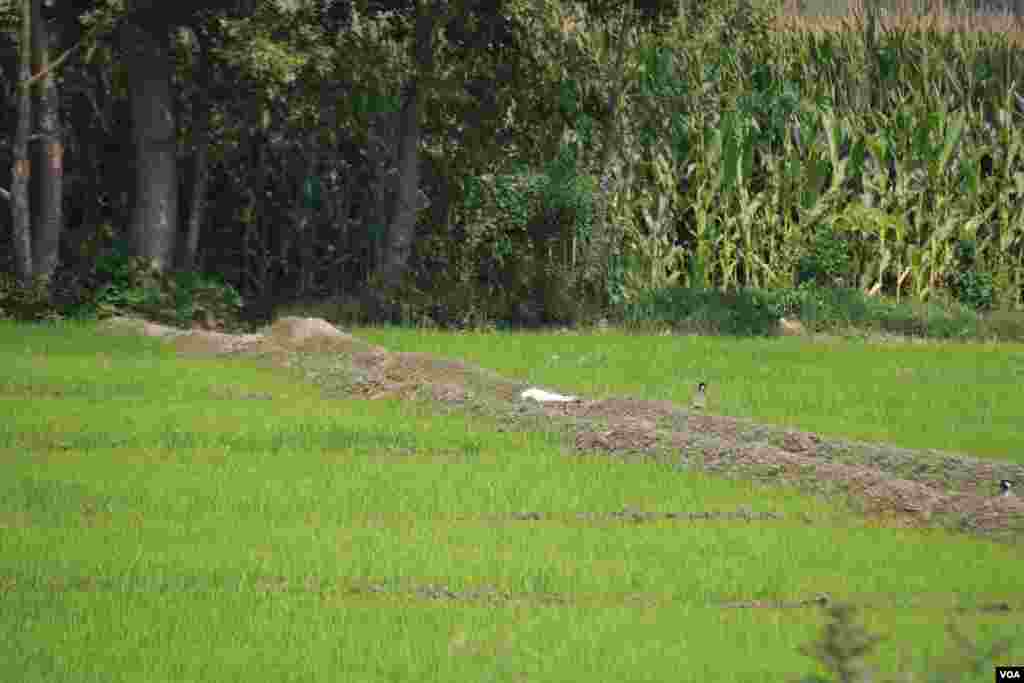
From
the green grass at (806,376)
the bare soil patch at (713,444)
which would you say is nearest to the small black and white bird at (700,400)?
the green grass at (806,376)

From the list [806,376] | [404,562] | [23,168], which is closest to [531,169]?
[23,168]

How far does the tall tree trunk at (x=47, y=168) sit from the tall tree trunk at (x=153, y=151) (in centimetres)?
81

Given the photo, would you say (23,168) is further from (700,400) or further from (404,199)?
(700,400)

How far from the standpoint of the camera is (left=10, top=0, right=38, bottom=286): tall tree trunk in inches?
775

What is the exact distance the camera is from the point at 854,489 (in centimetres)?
1077

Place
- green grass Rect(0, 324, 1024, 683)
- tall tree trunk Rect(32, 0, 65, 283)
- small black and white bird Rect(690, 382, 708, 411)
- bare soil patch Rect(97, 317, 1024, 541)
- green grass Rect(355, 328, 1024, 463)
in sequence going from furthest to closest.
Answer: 1. tall tree trunk Rect(32, 0, 65, 283)
2. green grass Rect(355, 328, 1024, 463)
3. small black and white bird Rect(690, 382, 708, 411)
4. bare soil patch Rect(97, 317, 1024, 541)
5. green grass Rect(0, 324, 1024, 683)

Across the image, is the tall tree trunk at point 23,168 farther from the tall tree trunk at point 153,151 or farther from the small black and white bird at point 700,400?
the small black and white bird at point 700,400

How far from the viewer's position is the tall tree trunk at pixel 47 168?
19.9 metres

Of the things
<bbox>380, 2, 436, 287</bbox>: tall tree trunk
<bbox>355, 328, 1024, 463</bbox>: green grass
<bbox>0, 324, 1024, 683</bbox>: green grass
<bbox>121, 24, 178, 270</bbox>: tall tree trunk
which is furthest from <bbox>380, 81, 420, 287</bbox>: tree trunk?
<bbox>0, 324, 1024, 683</bbox>: green grass

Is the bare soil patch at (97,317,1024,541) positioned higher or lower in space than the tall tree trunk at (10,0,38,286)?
lower

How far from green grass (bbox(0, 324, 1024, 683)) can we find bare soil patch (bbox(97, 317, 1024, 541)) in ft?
0.77

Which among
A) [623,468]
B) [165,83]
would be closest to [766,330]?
[165,83]

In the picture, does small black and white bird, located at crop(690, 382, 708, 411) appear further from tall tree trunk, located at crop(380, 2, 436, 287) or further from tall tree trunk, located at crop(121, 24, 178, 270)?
tall tree trunk, located at crop(121, 24, 178, 270)

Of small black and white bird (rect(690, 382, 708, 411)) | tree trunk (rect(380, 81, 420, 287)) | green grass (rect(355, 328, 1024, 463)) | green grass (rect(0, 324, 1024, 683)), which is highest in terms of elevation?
tree trunk (rect(380, 81, 420, 287))
